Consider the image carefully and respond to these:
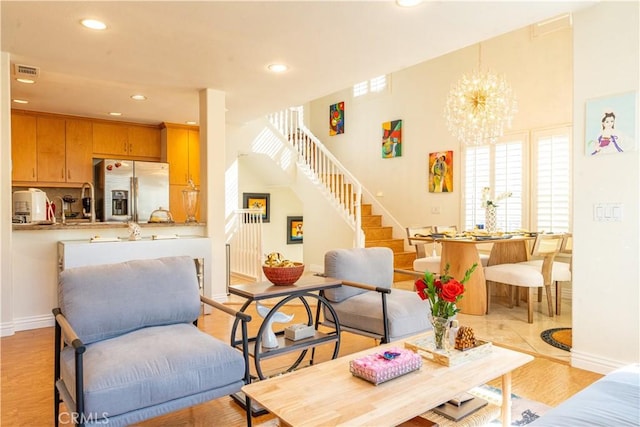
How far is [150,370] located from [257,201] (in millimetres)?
7051

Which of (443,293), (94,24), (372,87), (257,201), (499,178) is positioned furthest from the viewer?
(257,201)

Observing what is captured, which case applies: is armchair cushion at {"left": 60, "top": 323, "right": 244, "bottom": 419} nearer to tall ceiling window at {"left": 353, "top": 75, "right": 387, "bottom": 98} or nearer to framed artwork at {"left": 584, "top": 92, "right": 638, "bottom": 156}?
framed artwork at {"left": 584, "top": 92, "right": 638, "bottom": 156}

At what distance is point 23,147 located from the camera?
6.05 m

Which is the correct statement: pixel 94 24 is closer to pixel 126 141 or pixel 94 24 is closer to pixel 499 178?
pixel 126 141

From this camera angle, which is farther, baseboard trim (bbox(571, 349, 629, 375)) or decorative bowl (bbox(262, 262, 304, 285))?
baseboard trim (bbox(571, 349, 629, 375))

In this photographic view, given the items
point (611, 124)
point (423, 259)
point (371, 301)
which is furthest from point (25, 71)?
point (611, 124)

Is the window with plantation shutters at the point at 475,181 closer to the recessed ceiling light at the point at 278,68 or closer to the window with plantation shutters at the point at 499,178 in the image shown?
the window with plantation shutters at the point at 499,178

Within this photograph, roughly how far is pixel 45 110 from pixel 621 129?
22.8ft

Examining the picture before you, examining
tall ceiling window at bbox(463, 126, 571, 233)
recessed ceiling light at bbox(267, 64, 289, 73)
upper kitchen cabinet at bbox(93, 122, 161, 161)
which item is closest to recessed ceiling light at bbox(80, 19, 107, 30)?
recessed ceiling light at bbox(267, 64, 289, 73)

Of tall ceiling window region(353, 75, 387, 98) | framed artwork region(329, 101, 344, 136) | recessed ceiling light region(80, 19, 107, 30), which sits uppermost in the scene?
tall ceiling window region(353, 75, 387, 98)

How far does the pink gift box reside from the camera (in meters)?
1.81

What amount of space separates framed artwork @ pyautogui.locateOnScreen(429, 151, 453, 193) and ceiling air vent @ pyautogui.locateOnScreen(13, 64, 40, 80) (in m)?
5.54

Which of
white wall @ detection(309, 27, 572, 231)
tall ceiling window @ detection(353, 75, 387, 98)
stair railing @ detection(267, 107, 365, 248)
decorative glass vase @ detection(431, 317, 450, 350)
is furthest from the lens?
tall ceiling window @ detection(353, 75, 387, 98)

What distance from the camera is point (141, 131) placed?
7047mm
